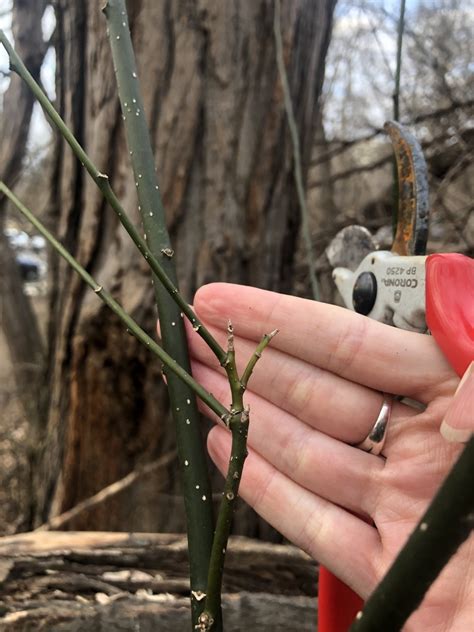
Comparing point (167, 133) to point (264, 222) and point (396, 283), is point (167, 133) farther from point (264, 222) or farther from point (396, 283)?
point (396, 283)

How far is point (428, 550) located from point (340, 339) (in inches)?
14.0

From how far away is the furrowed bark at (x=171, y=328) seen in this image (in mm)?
613

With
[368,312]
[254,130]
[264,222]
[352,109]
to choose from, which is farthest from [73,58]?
[352,109]

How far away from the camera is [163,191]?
1.19m

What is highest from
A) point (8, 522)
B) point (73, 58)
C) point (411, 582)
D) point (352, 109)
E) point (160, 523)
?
point (352, 109)

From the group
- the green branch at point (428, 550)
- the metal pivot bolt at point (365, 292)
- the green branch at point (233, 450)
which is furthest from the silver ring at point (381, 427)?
the green branch at point (428, 550)

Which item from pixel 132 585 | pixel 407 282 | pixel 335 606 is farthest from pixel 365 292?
pixel 132 585

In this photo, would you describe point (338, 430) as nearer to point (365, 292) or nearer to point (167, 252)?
point (365, 292)

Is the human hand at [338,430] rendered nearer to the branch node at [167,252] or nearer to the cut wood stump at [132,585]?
the branch node at [167,252]

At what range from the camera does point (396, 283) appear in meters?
0.67

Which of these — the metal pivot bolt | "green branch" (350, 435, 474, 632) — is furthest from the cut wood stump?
"green branch" (350, 435, 474, 632)

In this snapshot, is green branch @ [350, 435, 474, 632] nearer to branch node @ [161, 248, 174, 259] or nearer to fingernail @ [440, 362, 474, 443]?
fingernail @ [440, 362, 474, 443]

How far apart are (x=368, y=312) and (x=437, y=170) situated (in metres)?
1.34

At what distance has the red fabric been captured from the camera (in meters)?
0.76
